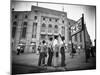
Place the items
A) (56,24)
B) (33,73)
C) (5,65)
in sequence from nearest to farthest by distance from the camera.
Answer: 1. (5,65)
2. (33,73)
3. (56,24)

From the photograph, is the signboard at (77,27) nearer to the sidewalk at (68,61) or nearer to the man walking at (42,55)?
the sidewalk at (68,61)

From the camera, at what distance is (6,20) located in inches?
75.7

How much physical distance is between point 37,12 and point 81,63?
3.92 feet

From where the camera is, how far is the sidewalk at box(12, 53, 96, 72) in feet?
6.72

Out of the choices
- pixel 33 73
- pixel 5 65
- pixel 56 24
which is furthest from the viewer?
pixel 56 24

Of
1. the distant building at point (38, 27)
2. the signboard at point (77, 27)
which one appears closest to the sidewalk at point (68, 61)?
the distant building at point (38, 27)

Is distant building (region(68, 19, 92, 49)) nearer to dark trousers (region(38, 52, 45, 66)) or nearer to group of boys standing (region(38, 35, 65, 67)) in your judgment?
group of boys standing (region(38, 35, 65, 67))

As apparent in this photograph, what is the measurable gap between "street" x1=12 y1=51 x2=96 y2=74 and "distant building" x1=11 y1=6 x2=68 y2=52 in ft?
0.47

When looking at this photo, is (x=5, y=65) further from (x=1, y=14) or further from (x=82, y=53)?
(x=82, y=53)

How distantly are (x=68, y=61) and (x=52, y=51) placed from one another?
1.11ft

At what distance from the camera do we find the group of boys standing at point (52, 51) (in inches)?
84.7

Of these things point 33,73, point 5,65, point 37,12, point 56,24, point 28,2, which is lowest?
point 33,73

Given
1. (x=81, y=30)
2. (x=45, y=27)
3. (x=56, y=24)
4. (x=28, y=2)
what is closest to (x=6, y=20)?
(x=28, y=2)

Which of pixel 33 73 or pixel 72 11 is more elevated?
pixel 72 11
